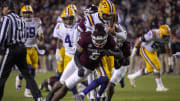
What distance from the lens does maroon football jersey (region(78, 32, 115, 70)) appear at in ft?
20.2

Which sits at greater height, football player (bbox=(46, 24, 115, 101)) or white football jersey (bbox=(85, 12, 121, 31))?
white football jersey (bbox=(85, 12, 121, 31))

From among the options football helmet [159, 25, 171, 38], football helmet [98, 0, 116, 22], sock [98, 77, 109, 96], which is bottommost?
sock [98, 77, 109, 96]

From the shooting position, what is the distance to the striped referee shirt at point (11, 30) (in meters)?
6.62

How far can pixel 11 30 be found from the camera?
6688 millimetres

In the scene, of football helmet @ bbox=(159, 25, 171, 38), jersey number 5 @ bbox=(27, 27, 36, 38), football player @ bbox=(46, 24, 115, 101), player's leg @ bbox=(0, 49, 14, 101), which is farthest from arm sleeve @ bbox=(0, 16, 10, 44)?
football helmet @ bbox=(159, 25, 171, 38)

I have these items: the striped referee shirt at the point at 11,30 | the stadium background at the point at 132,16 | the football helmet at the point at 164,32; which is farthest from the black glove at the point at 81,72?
the stadium background at the point at 132,16

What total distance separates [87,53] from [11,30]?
1445 mm

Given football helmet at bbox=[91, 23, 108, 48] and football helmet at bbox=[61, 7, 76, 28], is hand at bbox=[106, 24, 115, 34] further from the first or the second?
football helmet at bbox=[61, 7, 76, 28]

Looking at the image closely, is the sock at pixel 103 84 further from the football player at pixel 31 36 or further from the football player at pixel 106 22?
the football player at pixel 31 36

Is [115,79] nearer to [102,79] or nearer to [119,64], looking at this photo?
[102,79]

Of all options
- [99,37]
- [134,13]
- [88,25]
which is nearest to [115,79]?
[88,25]

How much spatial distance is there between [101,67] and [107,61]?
12.9 inches

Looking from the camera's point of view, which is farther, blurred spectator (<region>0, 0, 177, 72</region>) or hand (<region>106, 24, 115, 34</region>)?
blurred spectator (<region>0, 0, 177, 72</region>)

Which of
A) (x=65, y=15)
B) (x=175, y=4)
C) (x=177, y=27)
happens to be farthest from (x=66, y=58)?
(x=175, y=4)
